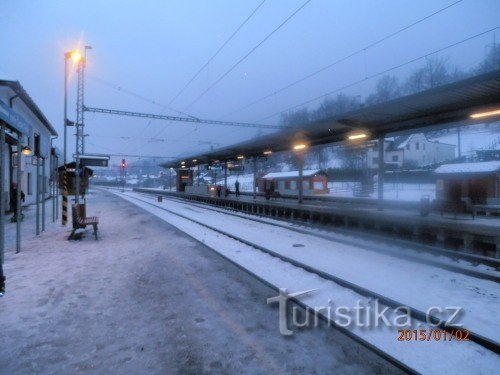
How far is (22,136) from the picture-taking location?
9.06 meters

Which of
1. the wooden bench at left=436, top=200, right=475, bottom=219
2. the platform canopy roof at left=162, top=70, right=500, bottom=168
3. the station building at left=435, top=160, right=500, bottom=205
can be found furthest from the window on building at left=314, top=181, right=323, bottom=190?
the wooden bench at left=436, top=200, right=475, bottom=219

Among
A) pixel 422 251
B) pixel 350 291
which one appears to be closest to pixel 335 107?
pixel 422 251

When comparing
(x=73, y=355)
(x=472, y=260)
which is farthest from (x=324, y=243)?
(x=73, y=355)

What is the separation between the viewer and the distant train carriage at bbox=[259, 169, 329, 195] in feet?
123

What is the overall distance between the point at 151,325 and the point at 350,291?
3484mm

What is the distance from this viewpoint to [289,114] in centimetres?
8012

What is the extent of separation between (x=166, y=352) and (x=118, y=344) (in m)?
0.65

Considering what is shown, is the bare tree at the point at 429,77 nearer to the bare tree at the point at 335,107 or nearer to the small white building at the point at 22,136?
the bare tree at the point at 335,107

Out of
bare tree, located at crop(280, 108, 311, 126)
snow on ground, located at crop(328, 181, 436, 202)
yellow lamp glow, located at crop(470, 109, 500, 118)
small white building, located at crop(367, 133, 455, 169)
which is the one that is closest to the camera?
yellow lamp glow, located at crop(470, 109, 500, 118)

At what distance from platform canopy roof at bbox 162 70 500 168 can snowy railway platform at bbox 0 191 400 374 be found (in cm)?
754

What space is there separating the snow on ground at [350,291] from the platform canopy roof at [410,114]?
5.07 metres

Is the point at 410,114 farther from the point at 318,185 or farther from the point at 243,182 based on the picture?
the point at 243,182
